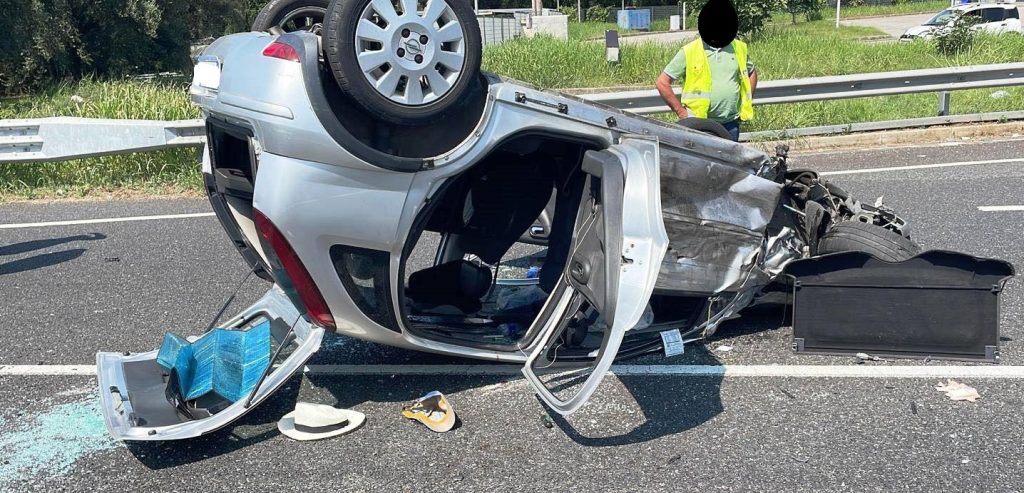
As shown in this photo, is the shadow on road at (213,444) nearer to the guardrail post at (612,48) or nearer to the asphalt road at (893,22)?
the guardrail post at (612,48)

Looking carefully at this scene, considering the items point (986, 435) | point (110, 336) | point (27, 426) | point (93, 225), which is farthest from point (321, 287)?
point (93, 225)

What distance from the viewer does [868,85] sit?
10.5 metres

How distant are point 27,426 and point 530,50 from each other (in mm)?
13471

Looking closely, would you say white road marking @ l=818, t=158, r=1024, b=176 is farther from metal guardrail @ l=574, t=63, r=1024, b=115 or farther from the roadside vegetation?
the roadside vegetation

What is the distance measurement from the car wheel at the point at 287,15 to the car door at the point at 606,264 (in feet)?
4.60

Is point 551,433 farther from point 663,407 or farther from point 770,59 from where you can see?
point 770,59

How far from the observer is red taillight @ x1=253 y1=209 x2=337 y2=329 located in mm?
3324

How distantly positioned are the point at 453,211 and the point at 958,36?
44.6 ft

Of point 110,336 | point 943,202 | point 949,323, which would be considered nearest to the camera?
point 949,323

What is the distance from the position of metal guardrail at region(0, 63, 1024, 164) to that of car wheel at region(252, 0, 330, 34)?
511 cm

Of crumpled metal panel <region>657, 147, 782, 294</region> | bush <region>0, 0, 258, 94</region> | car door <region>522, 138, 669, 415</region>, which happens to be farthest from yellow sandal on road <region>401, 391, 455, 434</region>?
bush <region>0, 0, 258, 94</region>

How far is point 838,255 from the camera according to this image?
4.15 m

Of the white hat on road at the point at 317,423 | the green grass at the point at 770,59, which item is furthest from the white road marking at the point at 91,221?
the green grass at the point at 770,59

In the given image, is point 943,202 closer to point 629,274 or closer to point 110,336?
point 629,274
